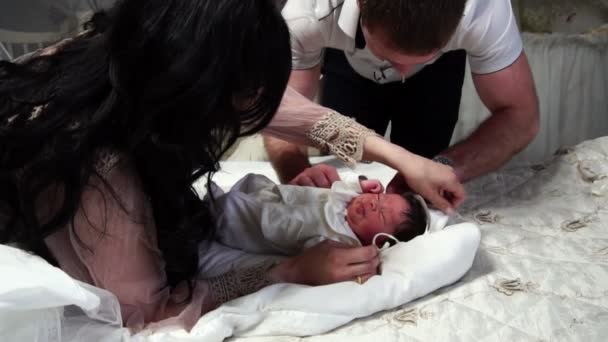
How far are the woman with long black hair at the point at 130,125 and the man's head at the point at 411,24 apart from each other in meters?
0.32

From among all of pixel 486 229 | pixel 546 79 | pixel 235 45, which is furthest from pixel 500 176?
pixel 235 45

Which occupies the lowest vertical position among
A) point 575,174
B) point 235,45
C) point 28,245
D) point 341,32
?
point 575,174

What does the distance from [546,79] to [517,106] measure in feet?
2.87

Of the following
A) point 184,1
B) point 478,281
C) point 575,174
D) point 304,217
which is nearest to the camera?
point 184,1

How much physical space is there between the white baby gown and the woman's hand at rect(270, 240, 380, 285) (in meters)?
0.14

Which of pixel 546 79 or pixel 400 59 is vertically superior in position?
pixel 400 59

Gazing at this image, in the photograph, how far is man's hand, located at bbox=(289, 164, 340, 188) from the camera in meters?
1.43

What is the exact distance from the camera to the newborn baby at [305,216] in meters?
1.17

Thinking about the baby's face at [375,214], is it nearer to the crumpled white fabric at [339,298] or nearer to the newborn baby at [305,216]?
the newborn baby at [305,216]

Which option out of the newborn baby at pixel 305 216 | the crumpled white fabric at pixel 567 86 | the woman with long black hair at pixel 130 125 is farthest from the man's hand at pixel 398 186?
the crumpled white fabric at pixel 567 86

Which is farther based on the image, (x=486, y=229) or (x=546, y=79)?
(x=546, y=79)

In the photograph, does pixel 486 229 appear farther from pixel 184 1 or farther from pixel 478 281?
pixel 184 1

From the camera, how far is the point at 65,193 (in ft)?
2.42

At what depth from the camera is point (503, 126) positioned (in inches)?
54.9
